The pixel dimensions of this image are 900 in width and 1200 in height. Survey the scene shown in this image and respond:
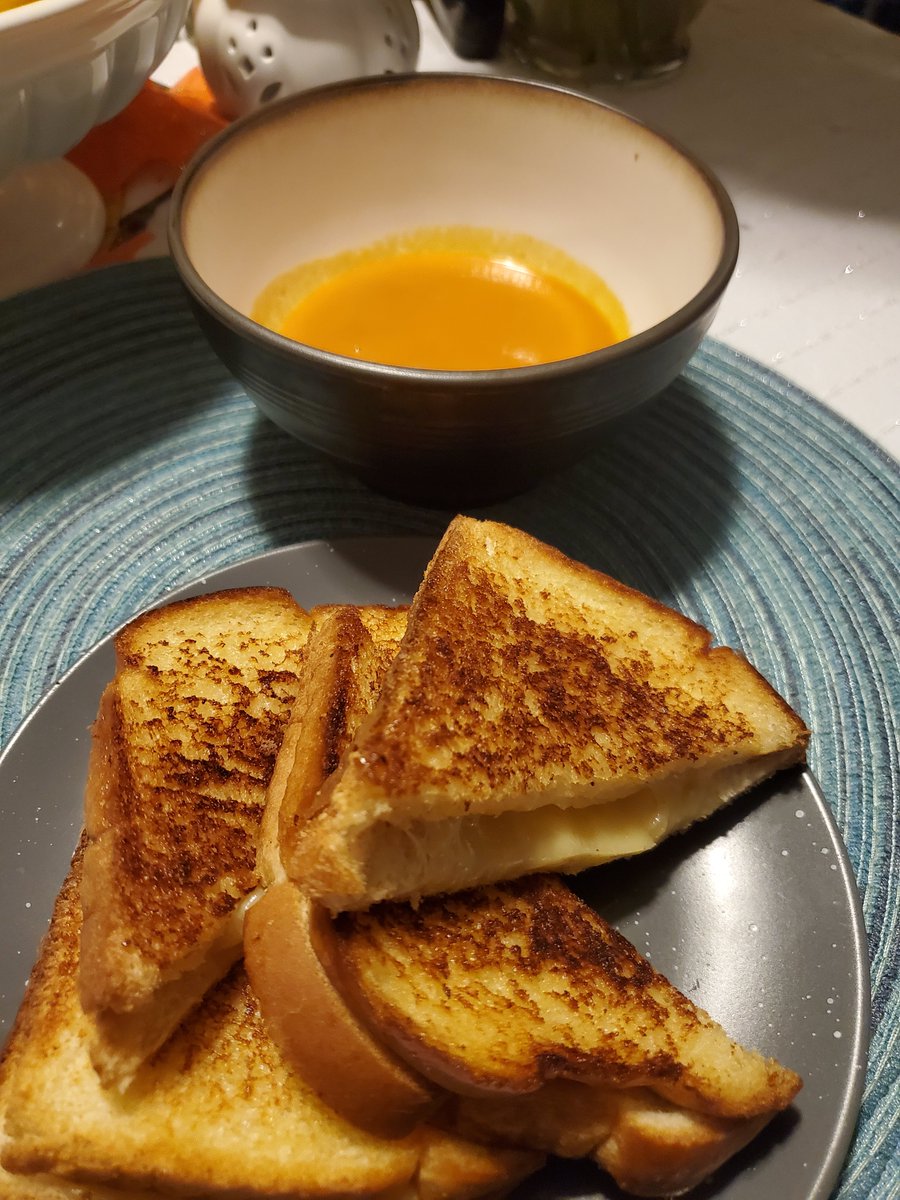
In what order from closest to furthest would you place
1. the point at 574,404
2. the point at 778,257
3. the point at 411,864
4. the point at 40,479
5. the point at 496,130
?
the point at 411,864, the point at 574,404, the point at 40,479, the point at 496,130, the point at 778,257

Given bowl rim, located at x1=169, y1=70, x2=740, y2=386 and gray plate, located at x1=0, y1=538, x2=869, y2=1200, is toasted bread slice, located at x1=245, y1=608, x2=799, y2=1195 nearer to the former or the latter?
gray plate, located at x1=0, y1=538, x2=869, y2=1200

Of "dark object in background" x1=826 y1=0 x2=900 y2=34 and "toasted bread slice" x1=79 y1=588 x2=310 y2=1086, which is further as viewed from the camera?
"dark object in background" x1=826 y1=0 x2=900 y2=34

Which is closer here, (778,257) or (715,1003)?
(715,1003)

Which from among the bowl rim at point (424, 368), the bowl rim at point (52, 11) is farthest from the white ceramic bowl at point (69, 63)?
the bowl rim at point (424, 368)

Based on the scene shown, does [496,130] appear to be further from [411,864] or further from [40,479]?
[411,864]

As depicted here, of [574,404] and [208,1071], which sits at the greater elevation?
[574,404]

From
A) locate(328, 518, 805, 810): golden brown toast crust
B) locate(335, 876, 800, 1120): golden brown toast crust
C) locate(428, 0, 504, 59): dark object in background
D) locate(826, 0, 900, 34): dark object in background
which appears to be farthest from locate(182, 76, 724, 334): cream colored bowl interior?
locate(826, 0, 900, 34): dark object in background

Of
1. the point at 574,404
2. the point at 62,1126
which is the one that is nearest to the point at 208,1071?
→ the point at 62,1126
